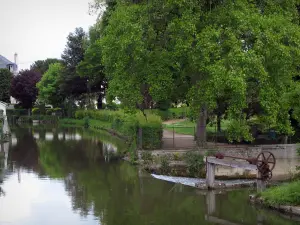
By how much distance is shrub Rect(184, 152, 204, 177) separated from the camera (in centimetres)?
2494

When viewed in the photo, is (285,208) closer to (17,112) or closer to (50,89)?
(50,89)

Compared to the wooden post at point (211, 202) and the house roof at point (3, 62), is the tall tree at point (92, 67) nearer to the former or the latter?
the wooden post at point (211, 202)

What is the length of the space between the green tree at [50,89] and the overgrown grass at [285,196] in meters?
67.8

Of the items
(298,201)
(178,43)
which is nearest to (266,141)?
(178,43)

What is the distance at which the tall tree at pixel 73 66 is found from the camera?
74.4 metres

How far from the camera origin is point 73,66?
75.1 meters

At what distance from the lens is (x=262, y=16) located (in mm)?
26188

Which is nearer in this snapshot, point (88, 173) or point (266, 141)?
point (88, 173)

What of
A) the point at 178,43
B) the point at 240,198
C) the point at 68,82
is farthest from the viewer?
the point at 68,82

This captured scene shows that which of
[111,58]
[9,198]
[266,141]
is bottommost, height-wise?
[9,198]

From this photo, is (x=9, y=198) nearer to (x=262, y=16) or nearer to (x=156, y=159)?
(x=156, y=159)

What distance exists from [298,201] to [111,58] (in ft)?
50.8

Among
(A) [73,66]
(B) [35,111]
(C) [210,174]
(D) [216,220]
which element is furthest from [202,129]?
(B) [35,111]

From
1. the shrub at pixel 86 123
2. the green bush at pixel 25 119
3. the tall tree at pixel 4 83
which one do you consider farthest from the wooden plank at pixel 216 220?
the tall tree at pixel 4 83
